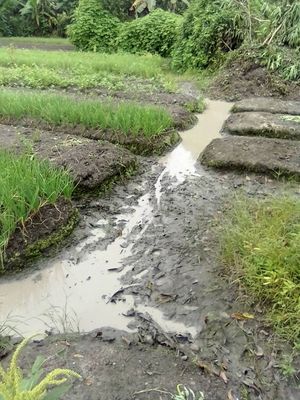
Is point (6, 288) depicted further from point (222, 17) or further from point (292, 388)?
point (222, 17)

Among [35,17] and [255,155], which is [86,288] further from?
[35,17]

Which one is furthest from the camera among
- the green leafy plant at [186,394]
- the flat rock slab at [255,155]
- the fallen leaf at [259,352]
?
the flat rock slab at [255,155]

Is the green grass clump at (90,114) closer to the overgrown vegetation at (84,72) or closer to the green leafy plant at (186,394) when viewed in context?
the overgrown vegetation at (84,72)

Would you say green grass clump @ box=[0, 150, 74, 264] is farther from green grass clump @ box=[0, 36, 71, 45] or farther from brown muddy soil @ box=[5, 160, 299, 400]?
green grass clump @ box=[0, 36, 71, 45]

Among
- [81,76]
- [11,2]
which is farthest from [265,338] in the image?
[11,2]

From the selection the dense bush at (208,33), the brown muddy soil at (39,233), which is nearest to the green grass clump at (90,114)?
the brown muddy soil at (39,233)

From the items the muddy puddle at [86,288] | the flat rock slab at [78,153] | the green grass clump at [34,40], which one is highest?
the flat rock slab at [78,153]

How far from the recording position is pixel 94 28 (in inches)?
472

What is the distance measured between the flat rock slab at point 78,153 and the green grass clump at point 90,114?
0.45 m

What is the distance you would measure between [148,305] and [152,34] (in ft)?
31.8

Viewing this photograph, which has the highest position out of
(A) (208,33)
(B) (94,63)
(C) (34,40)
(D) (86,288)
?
(A) (208,33)

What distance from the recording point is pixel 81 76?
811cm

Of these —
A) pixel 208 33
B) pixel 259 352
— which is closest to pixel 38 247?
pixel 259 352

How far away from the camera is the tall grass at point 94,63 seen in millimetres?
8578
